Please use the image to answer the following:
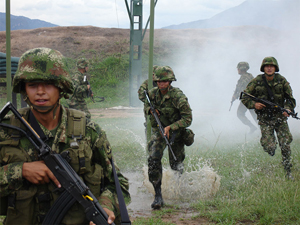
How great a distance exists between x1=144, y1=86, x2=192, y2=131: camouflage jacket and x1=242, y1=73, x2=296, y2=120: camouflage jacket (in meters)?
1.56

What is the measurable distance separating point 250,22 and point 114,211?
18.2 metres

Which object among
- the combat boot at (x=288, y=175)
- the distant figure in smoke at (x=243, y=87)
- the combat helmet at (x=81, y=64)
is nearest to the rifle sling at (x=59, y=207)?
the combat boot at (x=288, y=175)

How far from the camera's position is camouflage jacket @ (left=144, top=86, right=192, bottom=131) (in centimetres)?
496

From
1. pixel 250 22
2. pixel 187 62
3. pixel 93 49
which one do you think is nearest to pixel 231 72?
pixel 250 22

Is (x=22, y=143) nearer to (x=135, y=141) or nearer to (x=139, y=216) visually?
(x=139, y=216)

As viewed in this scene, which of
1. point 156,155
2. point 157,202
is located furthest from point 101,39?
point 157,202

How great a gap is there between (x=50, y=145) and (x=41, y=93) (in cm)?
28

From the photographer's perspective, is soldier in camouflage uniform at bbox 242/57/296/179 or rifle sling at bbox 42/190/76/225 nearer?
rifle sling at bbox 42/190/76/225

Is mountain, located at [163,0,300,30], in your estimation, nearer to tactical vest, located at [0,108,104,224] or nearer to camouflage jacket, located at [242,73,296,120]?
camouflage jacket, located at [242,73,296,120]

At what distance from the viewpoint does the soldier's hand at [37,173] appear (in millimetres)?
1874

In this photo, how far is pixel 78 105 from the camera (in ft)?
31.6

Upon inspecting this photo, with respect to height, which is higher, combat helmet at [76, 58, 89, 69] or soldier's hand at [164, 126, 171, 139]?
combat helmet at [76, 58, 89, 69]

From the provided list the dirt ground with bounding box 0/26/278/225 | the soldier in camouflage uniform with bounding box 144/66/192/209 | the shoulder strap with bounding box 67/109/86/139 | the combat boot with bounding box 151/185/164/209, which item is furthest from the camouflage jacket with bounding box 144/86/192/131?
A: the dirt ground with bounding box 0/26/278/225

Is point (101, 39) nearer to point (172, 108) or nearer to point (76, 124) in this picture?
point (172, 108)
